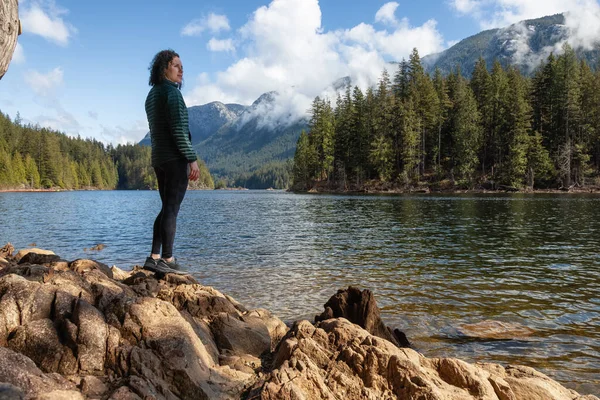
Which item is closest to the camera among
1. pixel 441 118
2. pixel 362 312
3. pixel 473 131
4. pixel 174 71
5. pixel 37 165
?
pixel 362 312

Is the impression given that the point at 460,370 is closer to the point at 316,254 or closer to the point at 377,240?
the point at 316,254

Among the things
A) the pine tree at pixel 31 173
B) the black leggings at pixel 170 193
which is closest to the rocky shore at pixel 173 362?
the black leggings at pixel 170 193

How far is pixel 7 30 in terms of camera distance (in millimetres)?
3168

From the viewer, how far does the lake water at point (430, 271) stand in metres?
6.45

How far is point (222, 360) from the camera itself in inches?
180

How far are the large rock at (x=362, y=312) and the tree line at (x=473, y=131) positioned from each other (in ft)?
224

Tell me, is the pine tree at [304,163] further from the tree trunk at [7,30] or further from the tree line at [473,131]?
the tree trunk at [7,30]

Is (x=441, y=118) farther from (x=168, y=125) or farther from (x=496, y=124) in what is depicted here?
(x=168, y=125)

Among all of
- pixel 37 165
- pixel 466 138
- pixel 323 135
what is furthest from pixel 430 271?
pixel 37 165

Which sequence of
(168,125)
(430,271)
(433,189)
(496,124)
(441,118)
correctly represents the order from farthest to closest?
(441,118), (496,124), (433,189), (430,271), (168,125)

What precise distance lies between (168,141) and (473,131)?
238ft

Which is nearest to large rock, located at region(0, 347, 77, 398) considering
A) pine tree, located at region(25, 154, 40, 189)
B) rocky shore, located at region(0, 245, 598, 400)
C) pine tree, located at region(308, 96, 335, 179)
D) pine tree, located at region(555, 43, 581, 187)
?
rocky shore, located at region(0, 245, 598, 400)

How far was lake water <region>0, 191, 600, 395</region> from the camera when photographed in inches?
254

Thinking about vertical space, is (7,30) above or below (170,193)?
above
